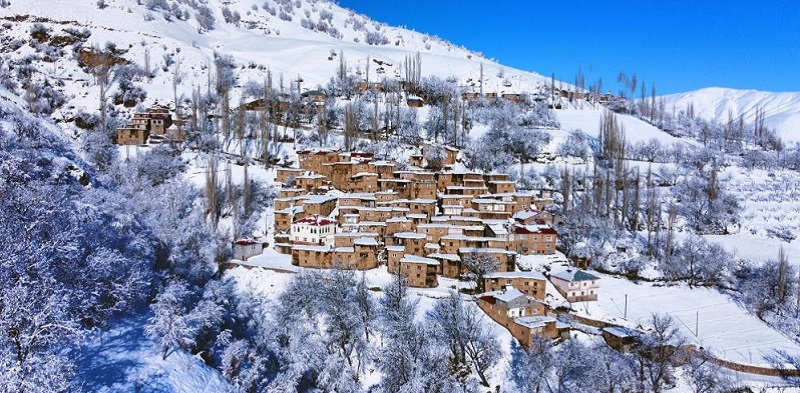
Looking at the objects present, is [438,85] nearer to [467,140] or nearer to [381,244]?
[467,140]

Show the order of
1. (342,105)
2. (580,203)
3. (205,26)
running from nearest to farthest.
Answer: (580,203) → (342,105) → (205,26)

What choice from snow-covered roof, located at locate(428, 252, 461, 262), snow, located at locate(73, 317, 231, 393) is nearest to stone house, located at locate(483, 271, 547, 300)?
snow-covered roof, located at locate(428, 252, 461, 262)

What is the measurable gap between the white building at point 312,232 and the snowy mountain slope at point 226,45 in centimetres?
Answer: 4065

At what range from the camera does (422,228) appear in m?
40.2

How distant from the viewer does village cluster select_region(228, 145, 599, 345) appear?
34375 mm

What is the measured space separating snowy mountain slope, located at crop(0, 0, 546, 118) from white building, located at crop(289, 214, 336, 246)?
133 feet

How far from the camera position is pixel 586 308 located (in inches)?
1362

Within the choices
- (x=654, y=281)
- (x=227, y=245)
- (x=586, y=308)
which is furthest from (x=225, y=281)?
(x=654, y=281)

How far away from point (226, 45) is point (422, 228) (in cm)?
8333

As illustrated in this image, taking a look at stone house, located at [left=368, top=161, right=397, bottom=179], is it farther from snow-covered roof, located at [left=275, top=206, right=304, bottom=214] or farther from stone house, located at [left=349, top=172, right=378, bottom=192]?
snow-covered roof, located at [left=275, top=206, right=304, bottom=214]

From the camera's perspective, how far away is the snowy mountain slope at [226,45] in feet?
253

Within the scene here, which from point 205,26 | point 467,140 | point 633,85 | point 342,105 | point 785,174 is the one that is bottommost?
point 785,174

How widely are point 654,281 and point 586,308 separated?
980cm

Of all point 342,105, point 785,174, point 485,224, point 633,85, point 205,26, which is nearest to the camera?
point 485,224
